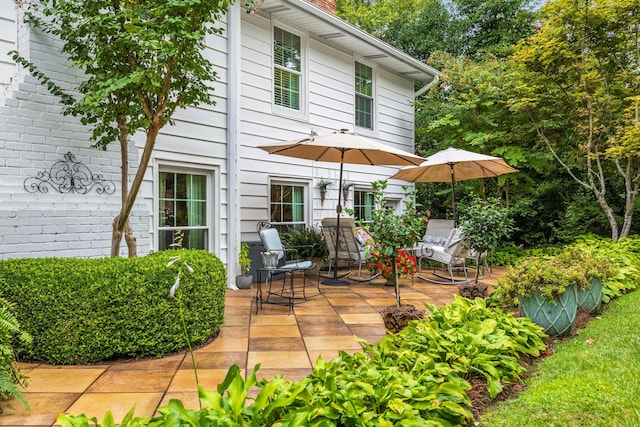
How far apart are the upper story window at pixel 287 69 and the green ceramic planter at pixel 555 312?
5122 millimetres

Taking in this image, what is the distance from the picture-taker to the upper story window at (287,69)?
7.13m

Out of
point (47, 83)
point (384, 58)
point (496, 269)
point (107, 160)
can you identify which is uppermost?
point (384, 58)

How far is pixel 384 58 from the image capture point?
9.01 m

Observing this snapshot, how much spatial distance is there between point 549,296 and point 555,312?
186 mm

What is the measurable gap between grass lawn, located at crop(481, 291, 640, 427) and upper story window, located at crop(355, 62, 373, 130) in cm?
646

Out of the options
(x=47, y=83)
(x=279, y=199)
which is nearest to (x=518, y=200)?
(x=279, y=199)

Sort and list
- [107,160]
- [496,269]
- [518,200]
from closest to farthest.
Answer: [107,160] < [496,269] < [518,200]

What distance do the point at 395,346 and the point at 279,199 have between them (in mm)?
4559

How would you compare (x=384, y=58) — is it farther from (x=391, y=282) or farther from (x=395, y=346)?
(x=395, y=346)

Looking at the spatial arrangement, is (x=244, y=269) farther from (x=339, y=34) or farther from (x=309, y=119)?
(x=339, y=34)

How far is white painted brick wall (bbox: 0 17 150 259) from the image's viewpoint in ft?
12.9

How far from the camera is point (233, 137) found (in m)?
6.12

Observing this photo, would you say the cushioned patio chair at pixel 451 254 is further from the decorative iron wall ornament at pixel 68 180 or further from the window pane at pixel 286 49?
the decorative iron wall ornament at pixel 68 180

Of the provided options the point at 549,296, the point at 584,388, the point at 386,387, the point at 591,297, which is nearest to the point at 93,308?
the point at 386,387
